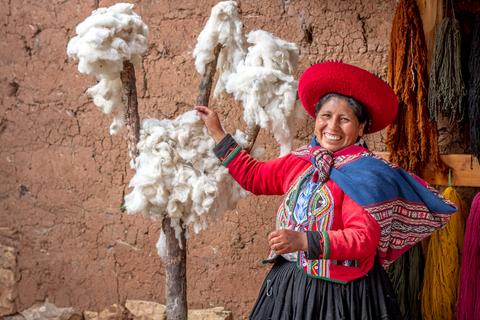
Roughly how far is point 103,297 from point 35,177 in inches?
29.0

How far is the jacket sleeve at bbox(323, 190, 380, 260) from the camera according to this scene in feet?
6.53

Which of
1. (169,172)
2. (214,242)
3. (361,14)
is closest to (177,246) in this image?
(169,172)

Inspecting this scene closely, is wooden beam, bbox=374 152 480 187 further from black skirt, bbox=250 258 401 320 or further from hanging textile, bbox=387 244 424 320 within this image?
black skirt, bbox=250 258 401 320

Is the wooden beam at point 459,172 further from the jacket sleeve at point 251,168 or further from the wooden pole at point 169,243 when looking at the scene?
the wooden pole at point 169,243

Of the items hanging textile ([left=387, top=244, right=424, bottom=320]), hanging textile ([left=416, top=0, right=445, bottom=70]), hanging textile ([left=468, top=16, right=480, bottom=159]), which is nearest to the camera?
hanging textile ([left=468, top=16, right=480, bottom=159])

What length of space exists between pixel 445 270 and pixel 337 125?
1008mm

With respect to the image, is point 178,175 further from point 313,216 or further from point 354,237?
point 354,237

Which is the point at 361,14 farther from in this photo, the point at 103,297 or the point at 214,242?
the point at 103,297

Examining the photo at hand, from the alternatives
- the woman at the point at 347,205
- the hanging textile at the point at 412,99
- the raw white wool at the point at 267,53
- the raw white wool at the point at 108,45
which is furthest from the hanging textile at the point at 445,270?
the raw white wool at the point at 108,45

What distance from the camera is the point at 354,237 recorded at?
2010 mm

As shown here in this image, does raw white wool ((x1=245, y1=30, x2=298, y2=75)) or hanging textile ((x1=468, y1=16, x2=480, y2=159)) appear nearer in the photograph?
raw white wool ((x1=245, y1=30, x2=298, y2=75))

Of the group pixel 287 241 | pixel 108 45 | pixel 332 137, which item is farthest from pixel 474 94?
pixel 108 45

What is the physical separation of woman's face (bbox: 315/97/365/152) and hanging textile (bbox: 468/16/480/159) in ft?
2.30

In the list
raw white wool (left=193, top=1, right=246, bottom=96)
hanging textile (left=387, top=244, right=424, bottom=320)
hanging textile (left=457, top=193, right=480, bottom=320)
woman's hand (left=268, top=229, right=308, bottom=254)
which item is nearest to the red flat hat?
raw white wool (left=193, top=1, right=246, bottom=96)
